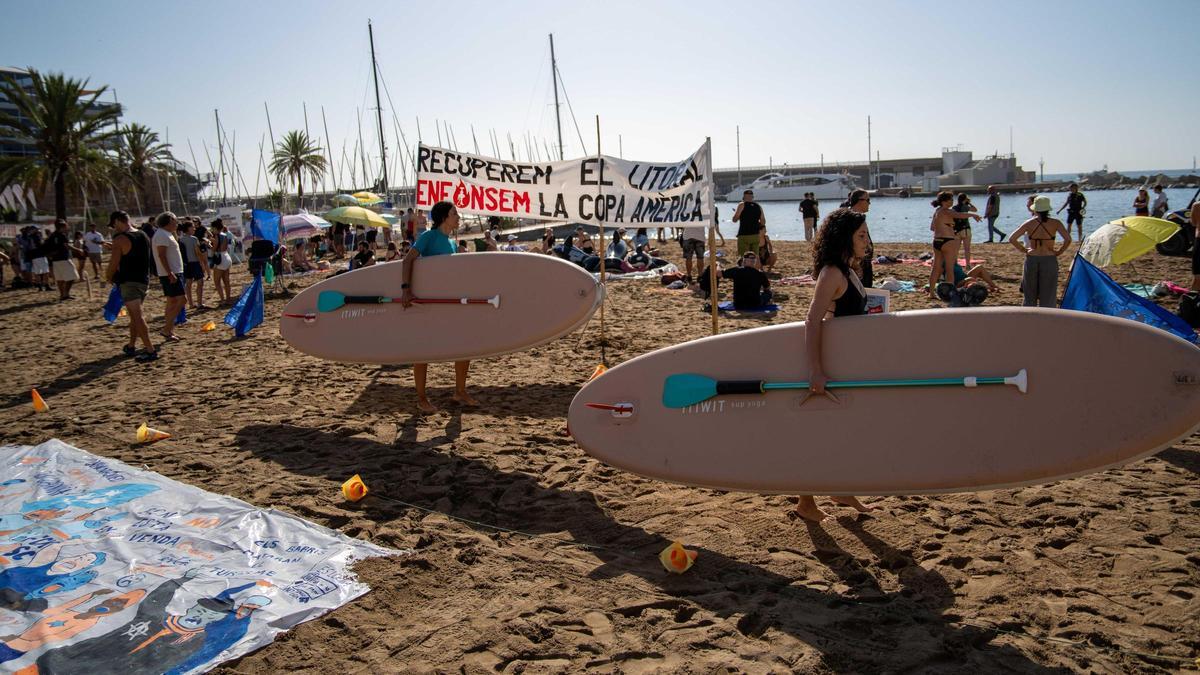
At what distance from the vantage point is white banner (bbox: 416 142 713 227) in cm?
734

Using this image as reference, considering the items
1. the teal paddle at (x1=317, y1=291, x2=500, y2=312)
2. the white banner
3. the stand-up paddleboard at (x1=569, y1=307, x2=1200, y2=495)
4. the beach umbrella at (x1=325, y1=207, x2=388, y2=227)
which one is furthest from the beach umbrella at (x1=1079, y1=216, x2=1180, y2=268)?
the beach umbrella at (x1=325, y1=207, x2=388, y2=227)

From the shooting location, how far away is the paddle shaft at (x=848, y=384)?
140 inches

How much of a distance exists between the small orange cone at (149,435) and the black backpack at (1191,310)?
9280mm

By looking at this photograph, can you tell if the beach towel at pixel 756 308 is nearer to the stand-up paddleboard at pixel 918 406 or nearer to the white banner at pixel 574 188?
the white banner at pixel 574 188

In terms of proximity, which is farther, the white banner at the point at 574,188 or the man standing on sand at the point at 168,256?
the man standing on sand at the point at 168,256

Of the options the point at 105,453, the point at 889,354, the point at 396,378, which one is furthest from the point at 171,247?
the point at 889,354

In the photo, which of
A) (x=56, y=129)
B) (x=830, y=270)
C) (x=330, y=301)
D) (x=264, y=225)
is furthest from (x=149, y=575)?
(x=56, y=129)

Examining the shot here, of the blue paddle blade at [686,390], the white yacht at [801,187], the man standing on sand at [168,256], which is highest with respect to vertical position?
the white yacht at [801,187]

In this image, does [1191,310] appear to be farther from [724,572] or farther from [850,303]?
[724,572]

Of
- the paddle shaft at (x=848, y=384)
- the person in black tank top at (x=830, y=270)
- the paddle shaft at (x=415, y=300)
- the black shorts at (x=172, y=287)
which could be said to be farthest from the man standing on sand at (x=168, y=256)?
the person in black tank top at (x=830, y=270)

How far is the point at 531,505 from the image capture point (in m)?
4.46

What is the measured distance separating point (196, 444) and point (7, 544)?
1840 millimetres

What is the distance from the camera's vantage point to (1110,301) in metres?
6.07

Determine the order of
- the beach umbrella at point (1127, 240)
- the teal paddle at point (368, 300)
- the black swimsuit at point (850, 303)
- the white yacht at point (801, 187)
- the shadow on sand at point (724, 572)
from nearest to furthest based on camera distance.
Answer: the shadow on sand at point (724, 572)
the black swimsuit at point (850, 303)
the teal paddle at point (368, 300)
the beach umbrella at point (1127, 240)
the white yacht at point (801, 187)
